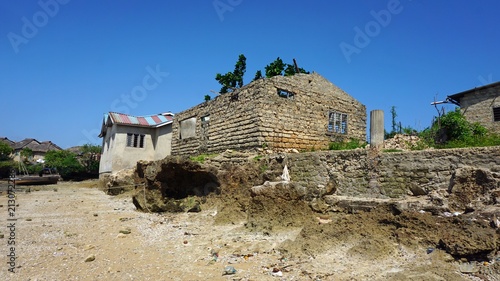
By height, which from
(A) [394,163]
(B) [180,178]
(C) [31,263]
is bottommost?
(C) [31,263]

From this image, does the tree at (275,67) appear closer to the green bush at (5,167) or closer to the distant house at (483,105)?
the distant house at (483,105)

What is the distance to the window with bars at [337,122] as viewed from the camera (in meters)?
15.6

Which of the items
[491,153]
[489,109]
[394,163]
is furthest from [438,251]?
[489,109]

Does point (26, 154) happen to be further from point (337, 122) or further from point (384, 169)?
point (384, 169)

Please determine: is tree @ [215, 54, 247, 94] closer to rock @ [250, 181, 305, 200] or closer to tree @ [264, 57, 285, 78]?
tree @ [264, 57, 285, 78]

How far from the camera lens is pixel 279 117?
13.6 m

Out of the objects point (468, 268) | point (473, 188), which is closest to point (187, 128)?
point (473, 188)

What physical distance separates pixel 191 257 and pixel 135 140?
806 inches

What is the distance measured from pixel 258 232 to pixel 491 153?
207 inches

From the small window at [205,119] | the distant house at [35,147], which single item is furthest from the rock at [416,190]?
the distant house at [35,147]

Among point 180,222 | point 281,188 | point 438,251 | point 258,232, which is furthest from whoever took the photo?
point 180,222

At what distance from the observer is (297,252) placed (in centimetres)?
564

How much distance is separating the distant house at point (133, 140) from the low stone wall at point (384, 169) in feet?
52.9

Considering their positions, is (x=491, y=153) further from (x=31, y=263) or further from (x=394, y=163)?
(x=31, y=263)
